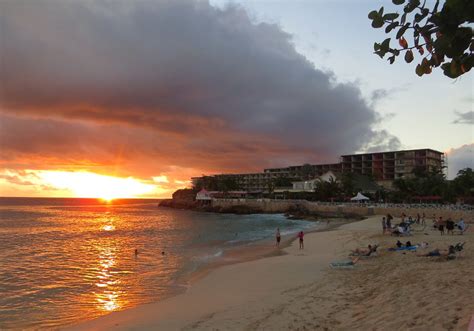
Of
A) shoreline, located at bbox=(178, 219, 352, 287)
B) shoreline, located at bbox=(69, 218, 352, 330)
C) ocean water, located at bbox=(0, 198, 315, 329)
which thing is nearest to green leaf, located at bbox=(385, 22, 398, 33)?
shoreline, located at bbox=(69, 218, 352, 330)

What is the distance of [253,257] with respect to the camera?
25.4 meters

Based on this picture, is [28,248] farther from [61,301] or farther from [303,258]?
[303,258]

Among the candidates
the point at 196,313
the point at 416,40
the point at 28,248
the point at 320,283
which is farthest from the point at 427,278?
the point at 28,248

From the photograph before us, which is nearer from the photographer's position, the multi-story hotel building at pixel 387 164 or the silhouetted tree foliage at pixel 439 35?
the silhouetted tree foliage at pixel 439 35

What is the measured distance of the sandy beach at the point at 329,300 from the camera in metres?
8.22

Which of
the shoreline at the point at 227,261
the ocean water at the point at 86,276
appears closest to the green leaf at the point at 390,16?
the shoreline at the point at 227,261

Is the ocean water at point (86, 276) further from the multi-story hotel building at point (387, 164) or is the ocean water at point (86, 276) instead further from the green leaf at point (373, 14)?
the multi-story hotel building at point (387, 164)

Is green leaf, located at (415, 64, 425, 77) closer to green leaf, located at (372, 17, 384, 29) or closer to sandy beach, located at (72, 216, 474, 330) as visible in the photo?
green leaf, located at (372, 17, 384, 29)

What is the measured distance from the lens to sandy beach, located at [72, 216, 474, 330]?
8219 millimetres

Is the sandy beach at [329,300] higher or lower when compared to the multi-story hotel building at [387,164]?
lower

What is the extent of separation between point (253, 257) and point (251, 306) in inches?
541

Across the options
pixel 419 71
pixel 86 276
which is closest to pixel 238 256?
pixel 86 276

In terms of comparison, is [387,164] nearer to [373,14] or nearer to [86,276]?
[86,276]

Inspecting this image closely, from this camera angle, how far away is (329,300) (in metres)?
11.0
